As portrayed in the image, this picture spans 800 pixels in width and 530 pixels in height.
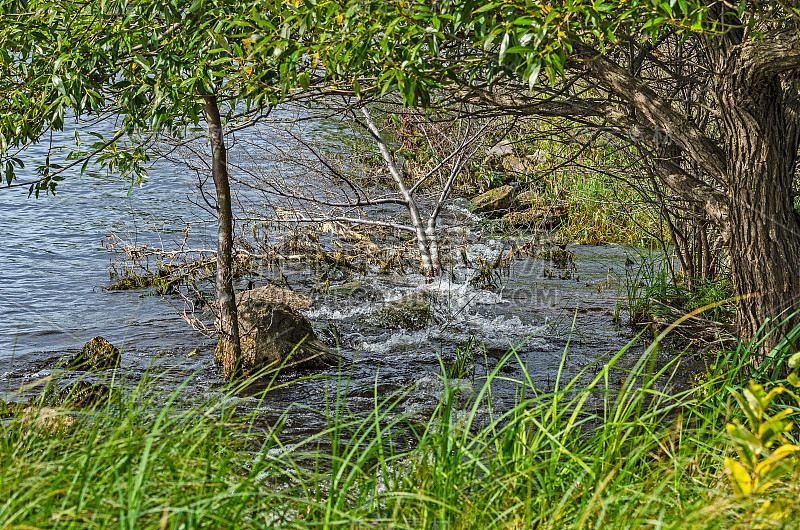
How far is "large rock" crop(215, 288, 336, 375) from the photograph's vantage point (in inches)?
247

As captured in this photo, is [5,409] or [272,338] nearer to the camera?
[5,409]

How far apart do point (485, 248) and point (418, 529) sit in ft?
25.5

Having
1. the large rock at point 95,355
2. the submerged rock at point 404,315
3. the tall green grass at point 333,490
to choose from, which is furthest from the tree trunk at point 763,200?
the large rock at point 95,355

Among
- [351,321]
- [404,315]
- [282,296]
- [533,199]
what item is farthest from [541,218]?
[282,296]

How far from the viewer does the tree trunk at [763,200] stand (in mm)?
4109

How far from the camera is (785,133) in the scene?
164 inches

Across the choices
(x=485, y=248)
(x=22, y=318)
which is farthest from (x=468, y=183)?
(x=22, y=318)

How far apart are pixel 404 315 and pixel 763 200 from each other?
168 inches

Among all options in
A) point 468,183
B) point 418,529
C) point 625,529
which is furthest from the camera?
point 468,183

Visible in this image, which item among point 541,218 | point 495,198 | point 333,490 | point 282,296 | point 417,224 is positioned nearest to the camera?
point 333,490

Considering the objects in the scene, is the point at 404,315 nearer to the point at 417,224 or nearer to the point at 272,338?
the point at 417,224

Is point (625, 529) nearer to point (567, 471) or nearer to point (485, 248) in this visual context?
point (567, 471)

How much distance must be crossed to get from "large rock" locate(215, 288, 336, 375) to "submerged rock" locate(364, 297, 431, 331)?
109cm

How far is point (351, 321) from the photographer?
791 cm
